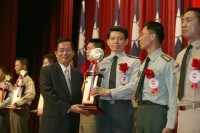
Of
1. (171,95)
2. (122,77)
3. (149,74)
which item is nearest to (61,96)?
(122,77)

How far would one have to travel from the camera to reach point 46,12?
8.27m

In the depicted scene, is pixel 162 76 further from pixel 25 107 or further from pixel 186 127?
pixel 25 107

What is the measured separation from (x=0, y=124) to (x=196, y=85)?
171 inches

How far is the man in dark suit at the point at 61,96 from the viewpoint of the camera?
3406 millimetres

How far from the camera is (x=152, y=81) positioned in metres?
3.16

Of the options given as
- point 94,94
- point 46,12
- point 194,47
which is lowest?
point 94,94

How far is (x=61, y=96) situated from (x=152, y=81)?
867 millimetres

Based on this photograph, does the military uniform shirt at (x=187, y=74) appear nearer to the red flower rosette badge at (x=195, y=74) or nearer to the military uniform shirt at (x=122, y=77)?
the red flower rosette badge at (x=195, y=74)

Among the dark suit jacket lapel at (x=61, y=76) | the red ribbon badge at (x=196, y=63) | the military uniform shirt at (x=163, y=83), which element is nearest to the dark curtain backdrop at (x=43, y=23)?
the dark suit jacket lapel at (x=61, y=76)

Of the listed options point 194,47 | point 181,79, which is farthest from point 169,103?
point 194,47

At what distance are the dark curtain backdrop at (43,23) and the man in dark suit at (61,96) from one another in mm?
2501

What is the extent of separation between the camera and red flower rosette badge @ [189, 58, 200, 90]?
2.83 meters

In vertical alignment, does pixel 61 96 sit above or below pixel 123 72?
below

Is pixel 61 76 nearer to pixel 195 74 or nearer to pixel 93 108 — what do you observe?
pixel 93 108
